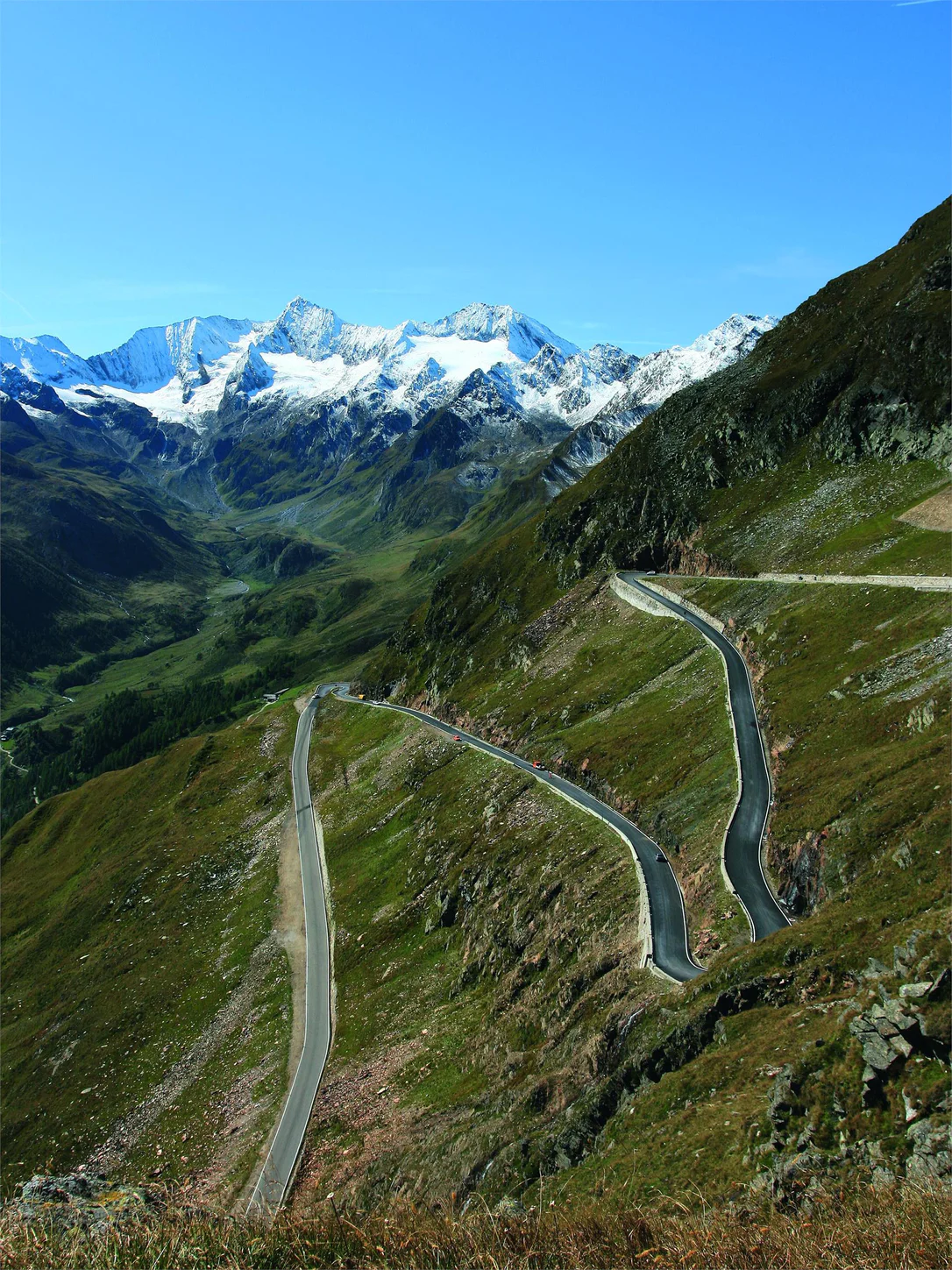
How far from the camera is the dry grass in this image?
33.8 feet

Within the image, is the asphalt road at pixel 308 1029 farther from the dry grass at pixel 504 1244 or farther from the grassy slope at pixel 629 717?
the grassy slope at pixel 629 717

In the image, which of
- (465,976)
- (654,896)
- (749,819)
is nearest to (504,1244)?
(654,896)

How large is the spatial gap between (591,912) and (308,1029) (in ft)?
102

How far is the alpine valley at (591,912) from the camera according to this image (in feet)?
61.9

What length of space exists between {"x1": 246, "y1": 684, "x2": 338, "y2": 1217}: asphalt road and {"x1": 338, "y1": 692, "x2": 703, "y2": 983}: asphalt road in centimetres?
2511

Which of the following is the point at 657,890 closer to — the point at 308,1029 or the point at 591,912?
the point at 591,912

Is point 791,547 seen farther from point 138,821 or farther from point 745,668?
point 138,821

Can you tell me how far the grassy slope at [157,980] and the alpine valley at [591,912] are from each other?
0.53m

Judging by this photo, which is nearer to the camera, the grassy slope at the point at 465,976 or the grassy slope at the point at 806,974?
the grassy slope at the point at 806,974

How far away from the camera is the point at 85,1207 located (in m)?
15.5

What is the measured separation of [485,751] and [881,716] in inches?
2269

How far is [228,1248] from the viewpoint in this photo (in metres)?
10.9

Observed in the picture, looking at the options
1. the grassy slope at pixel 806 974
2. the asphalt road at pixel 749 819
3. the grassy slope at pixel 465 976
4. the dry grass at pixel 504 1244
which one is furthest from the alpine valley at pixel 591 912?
the asphalt road at pixel 749 819

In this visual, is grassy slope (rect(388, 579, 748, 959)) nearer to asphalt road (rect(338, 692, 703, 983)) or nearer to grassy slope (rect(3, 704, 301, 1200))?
asphalt road (rect(338, 692, 703, 983))
